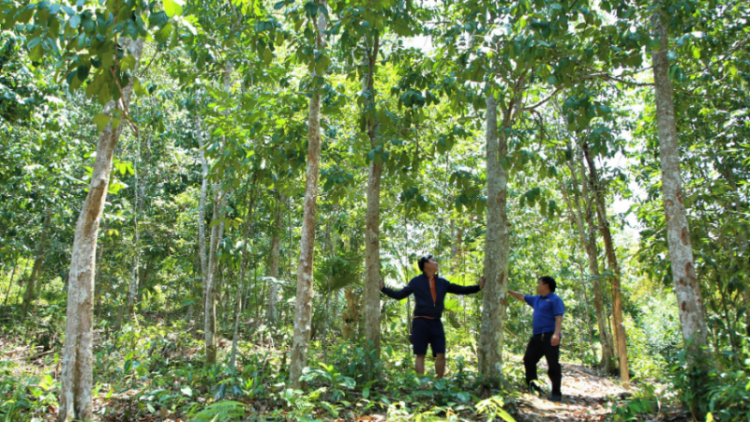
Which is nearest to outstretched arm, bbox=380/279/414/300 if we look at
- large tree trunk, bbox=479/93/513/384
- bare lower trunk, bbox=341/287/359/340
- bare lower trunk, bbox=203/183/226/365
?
large tree trunk, bbox=479/93/513/384

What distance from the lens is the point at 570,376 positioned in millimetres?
8250

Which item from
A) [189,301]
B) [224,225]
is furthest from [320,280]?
[189,301]

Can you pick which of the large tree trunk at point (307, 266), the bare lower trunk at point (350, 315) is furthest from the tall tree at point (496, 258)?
the bare lower trunk at point (350, 315)

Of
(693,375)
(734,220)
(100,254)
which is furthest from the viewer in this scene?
(100,254)

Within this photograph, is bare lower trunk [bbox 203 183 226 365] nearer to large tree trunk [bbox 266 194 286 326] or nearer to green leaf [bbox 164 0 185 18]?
large tree trunk [bbox 266 194 286 326]

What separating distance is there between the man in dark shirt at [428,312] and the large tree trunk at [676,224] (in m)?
2.09

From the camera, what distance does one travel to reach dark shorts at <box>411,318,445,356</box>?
558 centimetres

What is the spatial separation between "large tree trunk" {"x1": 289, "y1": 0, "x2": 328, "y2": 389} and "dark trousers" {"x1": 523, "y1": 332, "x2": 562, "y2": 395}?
2958 millimetres

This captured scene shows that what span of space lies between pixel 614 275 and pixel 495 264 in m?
2.99

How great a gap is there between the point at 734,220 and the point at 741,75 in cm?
218

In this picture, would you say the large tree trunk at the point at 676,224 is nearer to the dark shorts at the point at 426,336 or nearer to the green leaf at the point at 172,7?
the dark shorts at the point at 426,336

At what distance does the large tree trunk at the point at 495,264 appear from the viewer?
5.12 m

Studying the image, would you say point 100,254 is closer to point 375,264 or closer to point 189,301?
point 189,301

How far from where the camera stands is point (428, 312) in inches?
221
